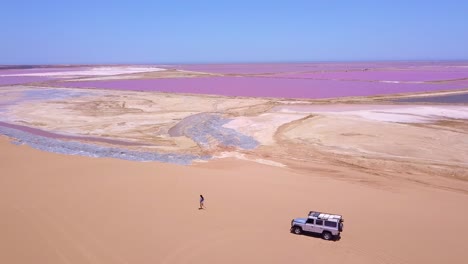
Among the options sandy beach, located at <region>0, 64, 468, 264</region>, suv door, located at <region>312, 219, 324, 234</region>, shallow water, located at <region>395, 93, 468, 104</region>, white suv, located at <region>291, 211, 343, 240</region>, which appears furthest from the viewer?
shallow water, located at <region>395, 93, 468, 104</region>

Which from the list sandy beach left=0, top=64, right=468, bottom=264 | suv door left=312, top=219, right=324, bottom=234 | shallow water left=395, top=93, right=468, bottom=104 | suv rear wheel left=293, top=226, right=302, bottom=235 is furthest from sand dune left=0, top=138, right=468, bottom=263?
shallow water left=395, top=93, right=468, bottom=104

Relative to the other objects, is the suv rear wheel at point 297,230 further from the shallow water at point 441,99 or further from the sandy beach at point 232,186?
the shallow water at point 441,99

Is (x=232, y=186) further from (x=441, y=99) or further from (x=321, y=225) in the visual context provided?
(x=441, y=99)

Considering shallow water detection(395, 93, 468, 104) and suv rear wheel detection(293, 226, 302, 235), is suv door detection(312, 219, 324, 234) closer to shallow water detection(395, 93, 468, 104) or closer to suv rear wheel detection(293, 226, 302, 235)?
suv rear wheel detection(293, 226, 302, 235)

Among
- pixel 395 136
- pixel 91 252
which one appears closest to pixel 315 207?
pixel 91 252

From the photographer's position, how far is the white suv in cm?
1259

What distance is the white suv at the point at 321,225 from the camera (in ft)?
41.3

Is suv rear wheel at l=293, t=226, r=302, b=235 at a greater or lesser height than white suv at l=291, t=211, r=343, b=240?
lesser

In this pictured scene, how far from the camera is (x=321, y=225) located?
501 inches

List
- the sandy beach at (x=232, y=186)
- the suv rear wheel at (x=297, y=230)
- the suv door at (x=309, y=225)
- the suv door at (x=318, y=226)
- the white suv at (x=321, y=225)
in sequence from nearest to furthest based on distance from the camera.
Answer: the sandy beach at (x=232, y=186) < the white suv at (x=321, y=225) < the suv door at (x=318, y=226) < the suv door at (x=309, y=225) < the suv rear wheel at (x=297, y=230)

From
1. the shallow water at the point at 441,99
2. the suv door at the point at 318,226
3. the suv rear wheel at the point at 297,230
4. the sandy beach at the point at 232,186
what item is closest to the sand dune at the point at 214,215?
the sandy beach at the point at 232,186

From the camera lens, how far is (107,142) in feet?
91.1

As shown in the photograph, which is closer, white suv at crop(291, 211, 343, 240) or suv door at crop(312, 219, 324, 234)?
white suv at crop(291, 211, 343, 240)

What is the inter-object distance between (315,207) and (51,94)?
5037 centimetres
